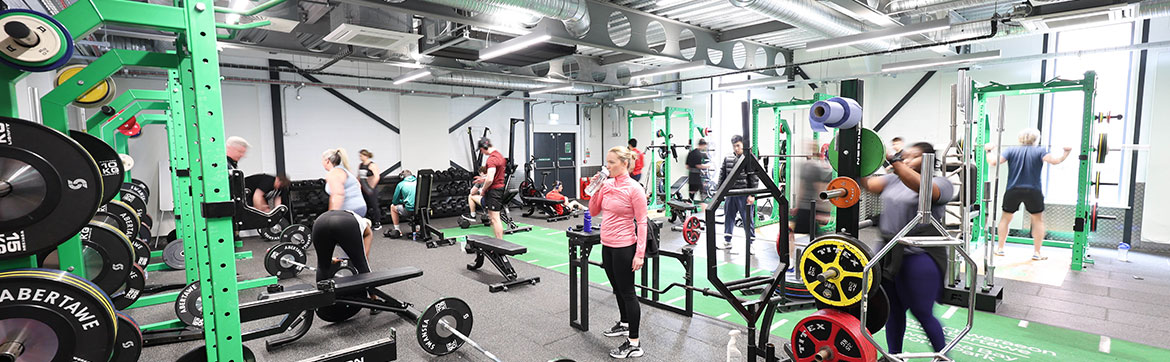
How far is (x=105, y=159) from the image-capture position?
2.53 meters

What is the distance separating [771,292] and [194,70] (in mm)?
2689

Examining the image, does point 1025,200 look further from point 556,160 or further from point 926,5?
point 556,160

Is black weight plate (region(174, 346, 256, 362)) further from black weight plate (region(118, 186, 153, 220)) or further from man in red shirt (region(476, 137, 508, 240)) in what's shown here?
man in red shirt (region(476, 137, 508, 240))

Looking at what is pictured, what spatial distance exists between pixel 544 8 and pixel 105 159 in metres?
3.18

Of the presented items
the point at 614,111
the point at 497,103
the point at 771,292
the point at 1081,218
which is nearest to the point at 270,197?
the point at 497,103

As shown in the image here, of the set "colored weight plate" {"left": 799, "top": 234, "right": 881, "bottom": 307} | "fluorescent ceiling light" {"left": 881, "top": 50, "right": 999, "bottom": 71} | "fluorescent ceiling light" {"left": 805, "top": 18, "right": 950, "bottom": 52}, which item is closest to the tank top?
"colored weight plate" {"left": 799, "top": 234, "right": 881, "bottom": 307}

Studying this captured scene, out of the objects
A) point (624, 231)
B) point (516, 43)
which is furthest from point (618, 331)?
point (516, 43)

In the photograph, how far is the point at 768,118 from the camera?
1127cm

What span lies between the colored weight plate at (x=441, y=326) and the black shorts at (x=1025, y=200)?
636cm

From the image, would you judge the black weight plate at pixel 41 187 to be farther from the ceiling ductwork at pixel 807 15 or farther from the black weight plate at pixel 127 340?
the ceiling ductwork at pixel 807 15

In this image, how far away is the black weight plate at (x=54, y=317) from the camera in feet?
5.68

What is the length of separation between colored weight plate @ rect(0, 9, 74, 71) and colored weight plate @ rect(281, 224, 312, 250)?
4966 millimetres

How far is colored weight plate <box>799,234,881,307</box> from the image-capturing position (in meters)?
2.61

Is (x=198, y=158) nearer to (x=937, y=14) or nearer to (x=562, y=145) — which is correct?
(x=937, y=14)
